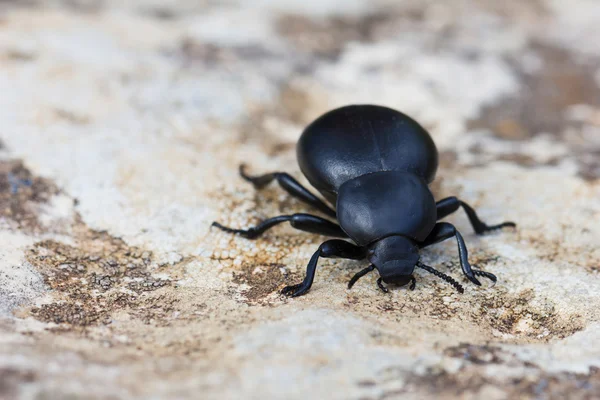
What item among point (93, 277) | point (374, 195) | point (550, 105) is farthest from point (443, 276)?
point (550, 105)

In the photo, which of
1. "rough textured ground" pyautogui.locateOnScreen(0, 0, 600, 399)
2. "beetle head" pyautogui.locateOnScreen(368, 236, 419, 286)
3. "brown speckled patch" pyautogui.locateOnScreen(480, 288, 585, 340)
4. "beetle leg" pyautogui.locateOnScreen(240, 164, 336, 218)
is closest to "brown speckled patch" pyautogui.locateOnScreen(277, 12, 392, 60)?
"rough textured ground" pyautogui.locateOnScreen(0, 0, 600, 399)

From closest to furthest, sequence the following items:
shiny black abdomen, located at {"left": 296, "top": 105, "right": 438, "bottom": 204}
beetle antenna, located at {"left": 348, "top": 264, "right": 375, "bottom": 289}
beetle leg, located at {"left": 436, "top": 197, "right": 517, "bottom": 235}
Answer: beetle antenna, located at {"left": 348, "top": 264, "right": 375, "bottom": 289}, shiny black abdomen, located at {"left": 296, "top": 105, "right": 438, "bottom": 204}, beetle leg, located at {"left": 436, "top": 197, "right": 517, "bottom": 235}

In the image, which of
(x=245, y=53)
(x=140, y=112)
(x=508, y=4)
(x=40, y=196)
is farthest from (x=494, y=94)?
(x=40, y=196)

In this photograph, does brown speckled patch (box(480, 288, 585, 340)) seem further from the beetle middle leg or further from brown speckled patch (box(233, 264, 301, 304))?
brown speckled patch (box(233, 264, 301, 304))

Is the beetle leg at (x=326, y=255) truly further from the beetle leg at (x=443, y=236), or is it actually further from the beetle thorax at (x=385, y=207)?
the beetle leg at (x=443, y=236)

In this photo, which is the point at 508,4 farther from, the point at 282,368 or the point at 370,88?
the point at 282,368

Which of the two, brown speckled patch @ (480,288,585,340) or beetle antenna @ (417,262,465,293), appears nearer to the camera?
brown speckled patch @ (480,288,585,340)

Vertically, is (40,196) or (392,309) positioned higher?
(40,196)
